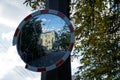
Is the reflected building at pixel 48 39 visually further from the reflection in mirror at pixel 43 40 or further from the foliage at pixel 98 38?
the foliage at pixel 98 38

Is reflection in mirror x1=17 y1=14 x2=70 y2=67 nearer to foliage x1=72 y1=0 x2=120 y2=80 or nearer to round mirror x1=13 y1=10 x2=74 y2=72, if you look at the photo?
round mirror x1=13 y1=10 x2=74 y2=72

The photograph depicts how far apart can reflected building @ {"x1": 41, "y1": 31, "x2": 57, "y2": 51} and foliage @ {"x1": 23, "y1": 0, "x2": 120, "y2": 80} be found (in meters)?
4.78

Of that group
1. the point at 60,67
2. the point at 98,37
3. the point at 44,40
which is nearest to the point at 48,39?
the point at 44,40

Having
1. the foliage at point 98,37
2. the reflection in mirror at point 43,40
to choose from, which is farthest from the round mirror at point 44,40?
the foliage at point 98,37

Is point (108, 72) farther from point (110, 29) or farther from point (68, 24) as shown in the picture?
point (68, 24)

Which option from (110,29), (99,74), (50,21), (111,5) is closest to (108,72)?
(99,74)

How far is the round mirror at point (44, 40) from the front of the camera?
3154 millimetres

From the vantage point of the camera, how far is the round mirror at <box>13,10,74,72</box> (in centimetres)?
315

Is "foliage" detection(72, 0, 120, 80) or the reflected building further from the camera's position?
"foliage" detection(72, 0, 120, 80)

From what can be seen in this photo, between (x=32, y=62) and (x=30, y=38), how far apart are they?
24 cm

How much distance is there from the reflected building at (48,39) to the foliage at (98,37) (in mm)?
4780

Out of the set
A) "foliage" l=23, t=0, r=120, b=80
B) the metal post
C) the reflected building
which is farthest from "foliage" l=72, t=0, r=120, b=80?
the reflected building

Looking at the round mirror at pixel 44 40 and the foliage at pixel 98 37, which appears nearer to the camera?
the round mirror at pixel 44 40

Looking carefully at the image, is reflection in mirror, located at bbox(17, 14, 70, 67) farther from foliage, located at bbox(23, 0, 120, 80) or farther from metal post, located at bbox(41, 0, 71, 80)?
foliage, located at bbox(23, 0, 120, 80)
